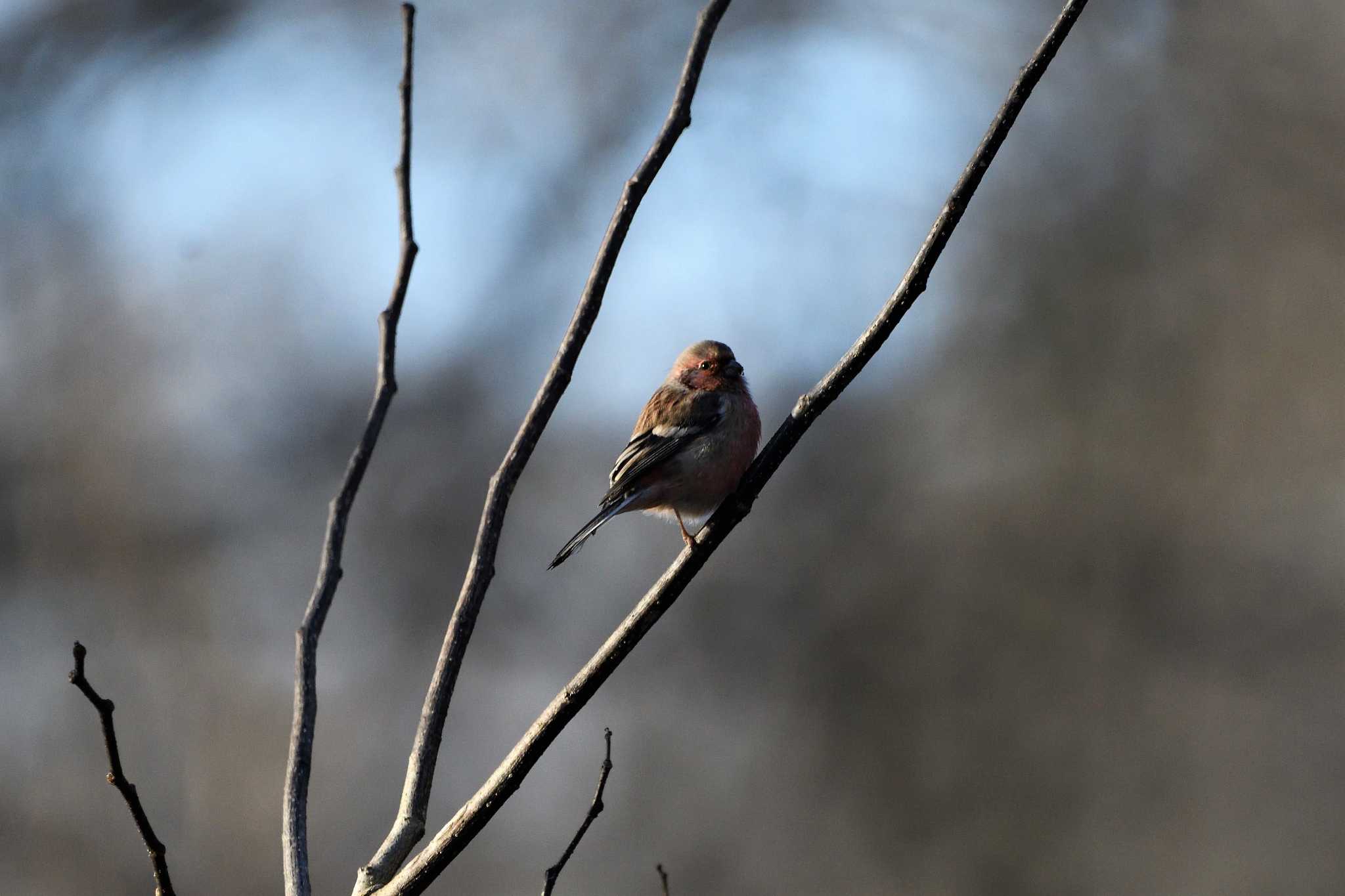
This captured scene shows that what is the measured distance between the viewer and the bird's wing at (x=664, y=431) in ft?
14.9

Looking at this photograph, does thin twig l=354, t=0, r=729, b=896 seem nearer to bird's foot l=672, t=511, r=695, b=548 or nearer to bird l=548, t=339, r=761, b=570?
bird's foot l=672, t=511, r=695, b=548

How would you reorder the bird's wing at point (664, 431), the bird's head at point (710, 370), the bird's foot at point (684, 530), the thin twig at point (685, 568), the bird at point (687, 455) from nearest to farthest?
the thin twig at point (685, 568)
the bird's foot at point (684, 530)
the bird at point (687, 455)
the bird's wing at point (664, 431)
the bird's head at point (710, 370)

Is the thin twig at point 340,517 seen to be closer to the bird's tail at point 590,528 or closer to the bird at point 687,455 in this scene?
the bird's tail at point 590,528

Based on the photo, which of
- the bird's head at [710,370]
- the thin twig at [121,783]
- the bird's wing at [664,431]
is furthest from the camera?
the bird's head at [710,370]

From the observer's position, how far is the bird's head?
501 cm

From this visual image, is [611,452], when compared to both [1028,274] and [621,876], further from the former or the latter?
[1028,274]

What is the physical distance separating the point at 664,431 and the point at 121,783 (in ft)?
9.75

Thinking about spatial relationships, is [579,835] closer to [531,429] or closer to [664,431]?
[531,429]

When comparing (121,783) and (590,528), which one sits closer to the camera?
(121,783)

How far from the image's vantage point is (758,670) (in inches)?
512

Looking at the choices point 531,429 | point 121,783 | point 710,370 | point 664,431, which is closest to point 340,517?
point 531,429

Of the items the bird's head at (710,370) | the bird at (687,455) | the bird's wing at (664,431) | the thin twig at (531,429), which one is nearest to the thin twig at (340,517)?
the thin twig at (531,429)

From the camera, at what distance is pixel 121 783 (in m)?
1.96

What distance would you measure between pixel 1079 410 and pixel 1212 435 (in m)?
1.56
